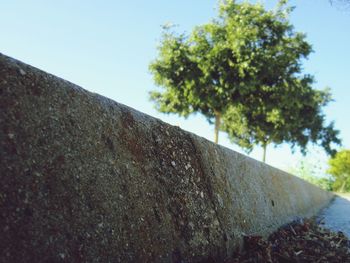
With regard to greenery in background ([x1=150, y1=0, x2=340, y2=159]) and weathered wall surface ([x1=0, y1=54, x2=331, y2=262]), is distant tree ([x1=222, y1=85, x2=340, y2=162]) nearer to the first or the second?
greenery in background ([x1=150, y1=0, x2=340, y2=159])

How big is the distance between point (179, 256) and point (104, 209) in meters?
0.51

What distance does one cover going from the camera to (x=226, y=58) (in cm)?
2044

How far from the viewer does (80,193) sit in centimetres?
127

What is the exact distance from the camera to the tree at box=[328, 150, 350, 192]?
57.9 meters

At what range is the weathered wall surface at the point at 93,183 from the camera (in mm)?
1081

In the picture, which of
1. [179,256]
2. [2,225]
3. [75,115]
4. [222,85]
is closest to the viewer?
[2,225]

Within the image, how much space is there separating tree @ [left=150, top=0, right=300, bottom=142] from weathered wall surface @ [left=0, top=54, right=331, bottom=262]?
18.1 m

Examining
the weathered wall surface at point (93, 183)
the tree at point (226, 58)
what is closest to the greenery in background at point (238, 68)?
the tree at point (226, 58)

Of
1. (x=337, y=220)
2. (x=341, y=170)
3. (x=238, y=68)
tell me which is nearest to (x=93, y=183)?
(x=337, y=220)

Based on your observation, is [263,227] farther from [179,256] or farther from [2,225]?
[2,225]

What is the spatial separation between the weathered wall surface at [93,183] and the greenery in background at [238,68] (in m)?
18.1

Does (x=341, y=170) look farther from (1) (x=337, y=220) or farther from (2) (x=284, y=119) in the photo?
(1) (x=337, y=220)

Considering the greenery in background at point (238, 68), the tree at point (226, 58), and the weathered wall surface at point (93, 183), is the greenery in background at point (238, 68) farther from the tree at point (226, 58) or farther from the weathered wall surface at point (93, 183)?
the weathered wall surface at point (93, 183)

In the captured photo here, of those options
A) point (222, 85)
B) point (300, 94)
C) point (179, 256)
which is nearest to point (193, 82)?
point (222, 85)
